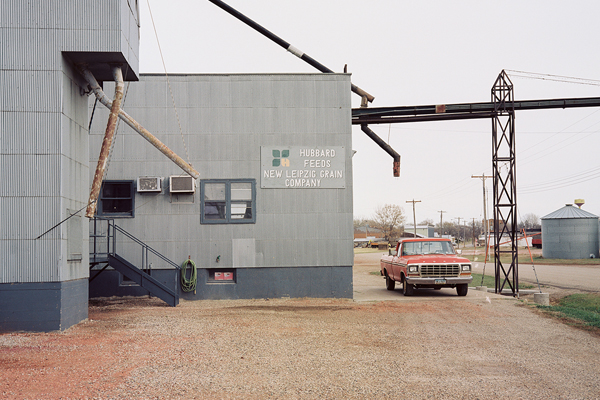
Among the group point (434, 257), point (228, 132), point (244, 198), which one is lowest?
point (434, 257)

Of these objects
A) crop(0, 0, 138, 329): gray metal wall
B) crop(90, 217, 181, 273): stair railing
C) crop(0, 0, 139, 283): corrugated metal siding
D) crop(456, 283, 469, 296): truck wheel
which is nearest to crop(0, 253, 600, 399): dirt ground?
crop(0, 0, 138, 329): gray metal wall

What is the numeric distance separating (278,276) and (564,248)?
45.4 m

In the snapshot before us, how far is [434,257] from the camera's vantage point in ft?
60.9

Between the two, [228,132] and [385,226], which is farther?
[385,226]

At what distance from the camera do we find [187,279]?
1673 cm

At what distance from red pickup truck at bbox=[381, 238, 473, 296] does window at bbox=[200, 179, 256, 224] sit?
544 cm

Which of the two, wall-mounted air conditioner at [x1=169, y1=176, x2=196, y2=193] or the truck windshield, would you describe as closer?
wall-mounted air conditioner at [x1=169, y1=176, x2=196, y2=193]

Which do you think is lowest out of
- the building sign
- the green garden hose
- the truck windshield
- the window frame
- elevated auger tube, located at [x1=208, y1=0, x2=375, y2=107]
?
the green garden hose

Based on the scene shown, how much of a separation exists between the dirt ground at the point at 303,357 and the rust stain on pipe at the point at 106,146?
256 cm

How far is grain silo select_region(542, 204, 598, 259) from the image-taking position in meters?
53.7

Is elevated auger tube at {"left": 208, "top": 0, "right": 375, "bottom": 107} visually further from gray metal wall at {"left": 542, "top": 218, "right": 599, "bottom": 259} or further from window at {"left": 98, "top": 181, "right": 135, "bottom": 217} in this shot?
gray metal wall at {"left": 542, "top": 218, "right": 599, "bottom": 259}

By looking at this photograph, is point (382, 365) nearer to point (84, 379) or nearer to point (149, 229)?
point (84, 379)

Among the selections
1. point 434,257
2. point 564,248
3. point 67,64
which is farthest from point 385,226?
point 67,64

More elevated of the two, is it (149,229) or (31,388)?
(149,229)
